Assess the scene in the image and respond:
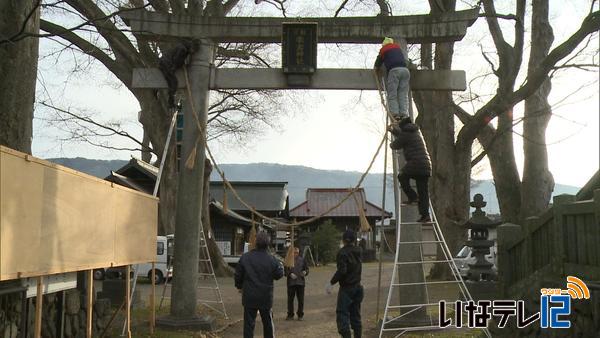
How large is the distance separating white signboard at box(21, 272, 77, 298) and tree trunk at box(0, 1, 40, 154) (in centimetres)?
154

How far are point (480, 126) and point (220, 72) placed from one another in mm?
8658

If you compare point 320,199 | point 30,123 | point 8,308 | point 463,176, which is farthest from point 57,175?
point 320,199

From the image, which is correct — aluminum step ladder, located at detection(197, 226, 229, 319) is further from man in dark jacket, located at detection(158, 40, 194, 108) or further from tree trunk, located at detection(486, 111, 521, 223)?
tree trunk, located at detection(486, 111, 521, 223)

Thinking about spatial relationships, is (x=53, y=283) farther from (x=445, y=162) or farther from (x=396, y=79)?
(x=445, y=162)

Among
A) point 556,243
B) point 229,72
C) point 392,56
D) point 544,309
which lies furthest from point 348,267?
point 229,72

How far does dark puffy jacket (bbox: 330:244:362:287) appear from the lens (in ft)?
24.5

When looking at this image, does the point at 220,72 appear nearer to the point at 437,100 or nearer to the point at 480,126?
the point at 480,126

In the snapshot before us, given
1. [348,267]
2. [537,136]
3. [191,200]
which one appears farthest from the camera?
[537,136]

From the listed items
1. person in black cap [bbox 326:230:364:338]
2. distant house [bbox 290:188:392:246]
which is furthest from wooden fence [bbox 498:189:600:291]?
distant house [bbox 290:188:392:246]

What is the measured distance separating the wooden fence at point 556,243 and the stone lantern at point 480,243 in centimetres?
342

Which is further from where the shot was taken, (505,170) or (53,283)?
(505,170)

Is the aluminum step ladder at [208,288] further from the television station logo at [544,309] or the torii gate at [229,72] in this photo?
the television station logo at [544,309]

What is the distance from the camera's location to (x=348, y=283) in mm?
7535

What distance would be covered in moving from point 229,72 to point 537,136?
10457mm
